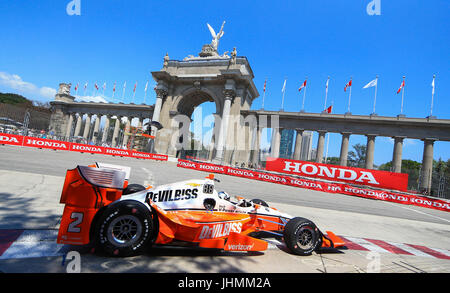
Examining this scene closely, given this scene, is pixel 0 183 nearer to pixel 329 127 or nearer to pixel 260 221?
pixel 260 221

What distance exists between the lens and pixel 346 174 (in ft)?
88.7

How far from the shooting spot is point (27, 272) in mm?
2670

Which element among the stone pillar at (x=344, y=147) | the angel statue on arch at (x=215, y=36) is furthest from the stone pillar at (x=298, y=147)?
the angel statue on arch at (x=215, y=36)

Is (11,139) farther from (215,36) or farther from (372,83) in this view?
(372,83)

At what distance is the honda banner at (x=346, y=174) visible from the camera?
25.4 metres

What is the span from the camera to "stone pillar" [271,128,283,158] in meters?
34.2

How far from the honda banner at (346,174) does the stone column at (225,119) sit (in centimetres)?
843

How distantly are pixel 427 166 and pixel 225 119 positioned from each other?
2834 cm

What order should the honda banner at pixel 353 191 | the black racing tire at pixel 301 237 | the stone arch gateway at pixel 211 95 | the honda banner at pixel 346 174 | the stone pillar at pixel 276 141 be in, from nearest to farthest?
1. the black racing tire at pixel 301 237
2. the honda banner at pixel 353 191
3. the honda banner at pixel 346 174
4. the stone pillar at pixel 276 141
5. the stone arch gateway at pixel 211 95

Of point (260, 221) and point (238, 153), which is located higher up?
point (238, 153)

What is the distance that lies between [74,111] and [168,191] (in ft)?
225

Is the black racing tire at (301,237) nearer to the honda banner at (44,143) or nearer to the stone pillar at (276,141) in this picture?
the honda banner at (44,143)
